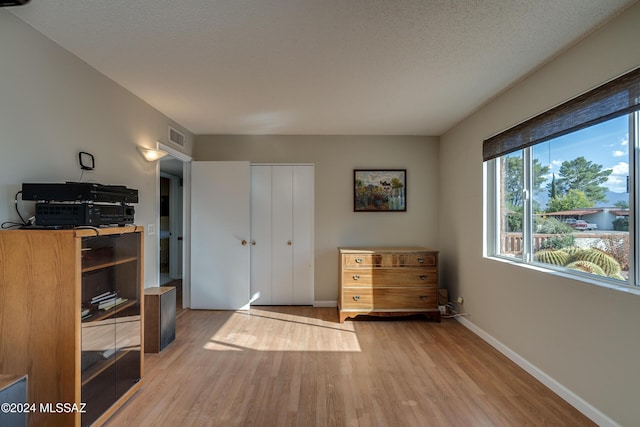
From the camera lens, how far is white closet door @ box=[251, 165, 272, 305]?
442 cm

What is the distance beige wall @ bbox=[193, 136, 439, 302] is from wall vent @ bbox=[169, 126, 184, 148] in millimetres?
461

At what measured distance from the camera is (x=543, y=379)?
2.39m

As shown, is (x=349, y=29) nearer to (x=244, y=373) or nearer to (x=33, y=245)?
(x=33, y=245)

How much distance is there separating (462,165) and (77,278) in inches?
152

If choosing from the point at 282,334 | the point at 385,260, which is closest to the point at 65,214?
the point at 282,334

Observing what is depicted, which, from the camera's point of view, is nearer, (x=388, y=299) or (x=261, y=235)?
(x=388, y=299)

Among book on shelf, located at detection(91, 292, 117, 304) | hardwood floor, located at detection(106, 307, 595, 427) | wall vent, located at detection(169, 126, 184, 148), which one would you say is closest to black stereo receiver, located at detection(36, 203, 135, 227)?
book on shelf, located at detection(91, 292, 117, 304)

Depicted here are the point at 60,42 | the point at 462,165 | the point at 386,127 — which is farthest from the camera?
the point at 386,127

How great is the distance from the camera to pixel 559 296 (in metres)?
2.27

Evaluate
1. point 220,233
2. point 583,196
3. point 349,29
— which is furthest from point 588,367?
point 220,233

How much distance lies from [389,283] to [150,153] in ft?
10.0

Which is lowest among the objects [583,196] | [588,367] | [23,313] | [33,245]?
[588,367]

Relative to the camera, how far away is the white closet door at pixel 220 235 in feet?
13.9

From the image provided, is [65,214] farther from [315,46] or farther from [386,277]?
[386,277]
